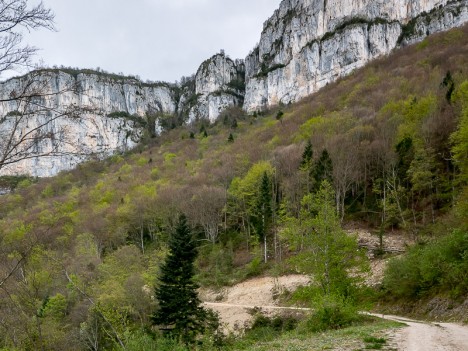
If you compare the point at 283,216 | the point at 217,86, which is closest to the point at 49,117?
the point at 283,216

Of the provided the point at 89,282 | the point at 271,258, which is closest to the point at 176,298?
the point at 89,282

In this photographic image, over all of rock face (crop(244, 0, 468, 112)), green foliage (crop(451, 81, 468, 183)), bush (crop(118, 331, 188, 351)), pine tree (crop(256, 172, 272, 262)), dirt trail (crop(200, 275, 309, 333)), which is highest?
rock face (crop(244, 0, 468, 112))

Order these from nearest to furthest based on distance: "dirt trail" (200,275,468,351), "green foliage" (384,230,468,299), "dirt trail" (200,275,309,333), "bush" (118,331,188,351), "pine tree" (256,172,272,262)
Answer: "bush" (118,331,188,351)
"green foliage" (384,230,468,299)
"dirt trail" (200,275,468,351)
"dirt trail" (200,275,309,333)
"pine tree" (256,172,272,262)

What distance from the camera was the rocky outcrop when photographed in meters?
139

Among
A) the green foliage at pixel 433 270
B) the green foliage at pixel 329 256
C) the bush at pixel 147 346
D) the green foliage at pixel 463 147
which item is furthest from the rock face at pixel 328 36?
the bush at pixel 147 346

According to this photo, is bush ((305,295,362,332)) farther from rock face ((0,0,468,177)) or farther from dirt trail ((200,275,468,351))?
rock face ((0,0,468,177))

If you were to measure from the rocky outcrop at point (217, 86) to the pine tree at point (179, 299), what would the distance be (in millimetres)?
117869

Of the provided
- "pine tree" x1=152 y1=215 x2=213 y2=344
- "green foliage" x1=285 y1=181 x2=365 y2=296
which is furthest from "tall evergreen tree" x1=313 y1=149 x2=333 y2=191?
"green foliage" x1=285 y1=181 x2=365 y2=296

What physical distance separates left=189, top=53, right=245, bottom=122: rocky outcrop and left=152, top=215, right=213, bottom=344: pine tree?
11787cm

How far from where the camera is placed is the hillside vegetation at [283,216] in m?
14.9

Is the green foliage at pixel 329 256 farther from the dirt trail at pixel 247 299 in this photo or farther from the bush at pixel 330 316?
the bush at pixel 330 316

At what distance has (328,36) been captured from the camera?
10700 cm

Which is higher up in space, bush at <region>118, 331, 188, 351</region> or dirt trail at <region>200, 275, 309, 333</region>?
bush at <region>118, 331, 188, 351</region>

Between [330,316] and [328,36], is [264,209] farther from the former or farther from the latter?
[328,36]
